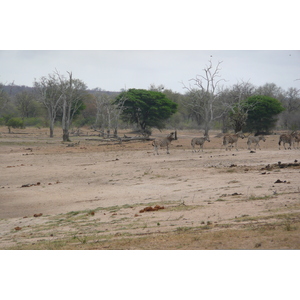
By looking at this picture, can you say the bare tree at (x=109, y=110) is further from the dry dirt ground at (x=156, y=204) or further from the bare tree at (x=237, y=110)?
the dry dirt ground at (x=156, y=204)

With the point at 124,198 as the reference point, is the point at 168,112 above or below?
above

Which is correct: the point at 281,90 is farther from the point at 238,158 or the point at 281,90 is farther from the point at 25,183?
the point at 25,183

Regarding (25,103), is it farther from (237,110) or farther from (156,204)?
(156,204)

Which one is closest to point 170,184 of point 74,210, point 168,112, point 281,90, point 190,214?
point 74,210

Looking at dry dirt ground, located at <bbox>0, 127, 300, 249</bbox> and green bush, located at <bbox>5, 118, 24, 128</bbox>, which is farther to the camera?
green bush, located at <bbox>5, 118, 24, 128</bbox>

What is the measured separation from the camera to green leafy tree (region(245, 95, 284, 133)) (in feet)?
145

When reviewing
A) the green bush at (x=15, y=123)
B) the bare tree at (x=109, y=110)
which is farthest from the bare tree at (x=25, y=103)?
the bare tree at (x=109, y=110)

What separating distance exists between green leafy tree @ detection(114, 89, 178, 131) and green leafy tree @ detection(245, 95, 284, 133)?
30.2 feet

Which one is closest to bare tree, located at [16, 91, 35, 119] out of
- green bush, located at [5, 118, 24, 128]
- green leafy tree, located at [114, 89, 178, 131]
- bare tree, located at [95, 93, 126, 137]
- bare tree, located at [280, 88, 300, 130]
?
green bush, located at [5, 118, 24, 128]

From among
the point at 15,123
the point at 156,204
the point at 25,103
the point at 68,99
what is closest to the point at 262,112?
the point at 68,99

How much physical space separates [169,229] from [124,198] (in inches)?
158

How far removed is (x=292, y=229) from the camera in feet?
21.7

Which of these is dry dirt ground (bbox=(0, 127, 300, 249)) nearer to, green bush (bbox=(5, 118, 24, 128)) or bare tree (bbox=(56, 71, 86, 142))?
bare tree (bbox=(56, 71, 86, 142))
